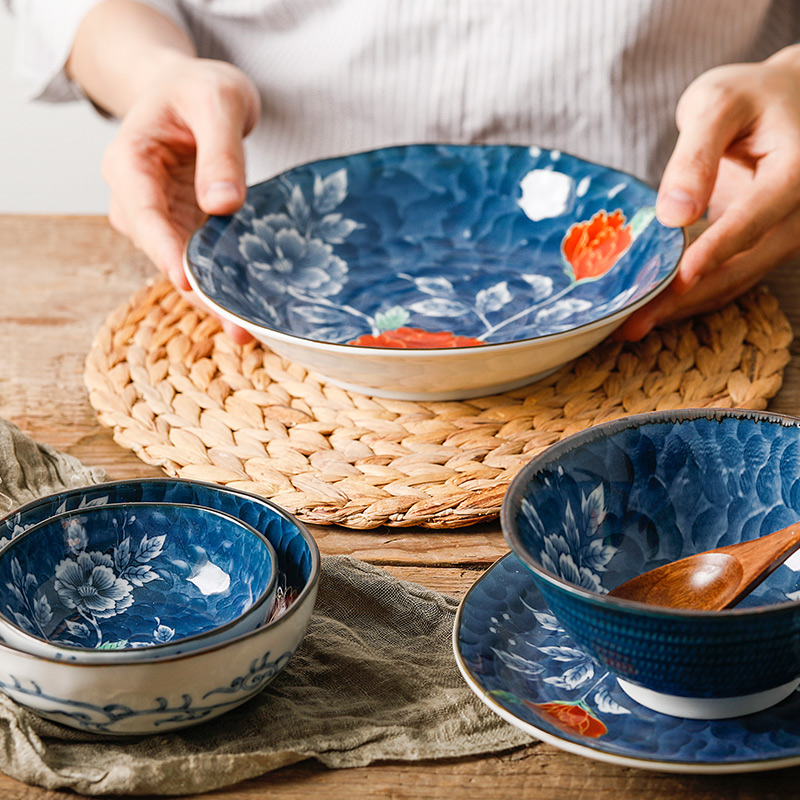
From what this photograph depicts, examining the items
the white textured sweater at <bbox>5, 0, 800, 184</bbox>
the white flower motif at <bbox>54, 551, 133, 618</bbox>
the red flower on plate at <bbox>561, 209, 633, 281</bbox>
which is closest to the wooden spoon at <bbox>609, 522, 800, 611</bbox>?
the white flower motif at <bbox>54, 551, 133, 618</bbox>

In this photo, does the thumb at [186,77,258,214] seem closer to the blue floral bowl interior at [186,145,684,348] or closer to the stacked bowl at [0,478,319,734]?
the blue floral bowl interior at [186,145,684,348]

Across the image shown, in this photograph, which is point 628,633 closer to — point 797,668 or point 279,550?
point 797,668

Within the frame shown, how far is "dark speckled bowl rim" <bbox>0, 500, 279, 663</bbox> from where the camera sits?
41cm

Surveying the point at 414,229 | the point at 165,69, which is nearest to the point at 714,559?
the point at 414,229

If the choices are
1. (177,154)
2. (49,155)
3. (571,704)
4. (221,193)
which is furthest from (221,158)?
(49,155)

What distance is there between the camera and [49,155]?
2.34 metres

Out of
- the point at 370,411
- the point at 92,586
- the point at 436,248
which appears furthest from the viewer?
the point at 436,248

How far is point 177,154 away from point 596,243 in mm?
431

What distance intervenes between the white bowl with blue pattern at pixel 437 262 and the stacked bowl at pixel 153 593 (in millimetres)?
177

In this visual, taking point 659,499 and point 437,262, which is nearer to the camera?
point 659,499

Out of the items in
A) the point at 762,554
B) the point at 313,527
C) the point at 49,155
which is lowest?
the point at 49,155

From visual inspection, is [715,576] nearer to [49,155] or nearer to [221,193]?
[221,193]

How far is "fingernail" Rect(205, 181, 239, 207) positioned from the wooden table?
0.62 ft

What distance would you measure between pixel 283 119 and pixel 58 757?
940 millimetres
